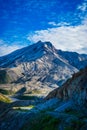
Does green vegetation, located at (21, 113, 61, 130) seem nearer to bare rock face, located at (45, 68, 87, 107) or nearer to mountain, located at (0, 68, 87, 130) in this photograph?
mountain, located at (0, 68, 87, 130)

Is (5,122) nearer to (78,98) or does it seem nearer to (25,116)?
(25,116)

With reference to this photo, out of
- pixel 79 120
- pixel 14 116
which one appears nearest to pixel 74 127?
pixel 79 120

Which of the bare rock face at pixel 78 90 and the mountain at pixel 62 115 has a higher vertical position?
the bare rock face at pixel 78 90

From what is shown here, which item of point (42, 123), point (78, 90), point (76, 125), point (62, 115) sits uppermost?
point (78, 90)

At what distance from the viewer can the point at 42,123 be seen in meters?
52.9

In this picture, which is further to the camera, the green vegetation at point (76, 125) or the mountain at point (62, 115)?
the mountain at point (62, 115)

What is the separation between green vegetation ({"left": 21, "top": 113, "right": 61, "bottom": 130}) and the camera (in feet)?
161

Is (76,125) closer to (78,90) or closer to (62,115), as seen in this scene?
(62,115)

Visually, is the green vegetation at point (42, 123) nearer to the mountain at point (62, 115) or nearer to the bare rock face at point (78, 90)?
the mountain at point (62, 115)

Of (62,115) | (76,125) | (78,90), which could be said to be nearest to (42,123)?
(62,115)

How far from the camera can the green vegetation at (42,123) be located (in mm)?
49206

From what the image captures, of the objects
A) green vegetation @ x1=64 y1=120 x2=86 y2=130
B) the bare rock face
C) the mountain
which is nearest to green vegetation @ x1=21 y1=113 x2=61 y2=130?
the mountain

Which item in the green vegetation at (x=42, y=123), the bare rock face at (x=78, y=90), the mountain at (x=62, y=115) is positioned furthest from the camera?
the bare rock face at (x=78, y=90)

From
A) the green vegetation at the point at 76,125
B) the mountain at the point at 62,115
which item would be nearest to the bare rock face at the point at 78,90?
the mountain at the point at 62,115
